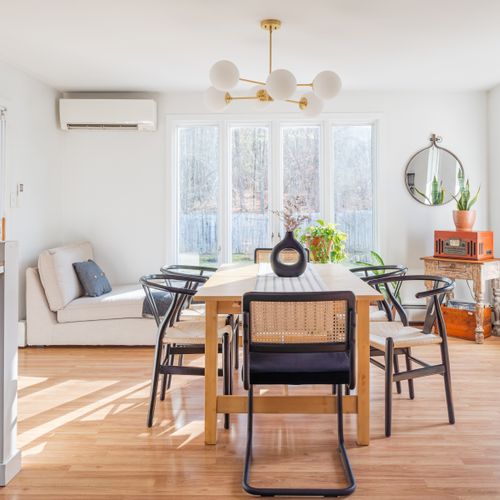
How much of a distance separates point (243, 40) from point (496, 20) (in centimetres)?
174

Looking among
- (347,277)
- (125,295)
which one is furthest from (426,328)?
(125,295)

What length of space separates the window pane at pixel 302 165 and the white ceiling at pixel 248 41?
69cm

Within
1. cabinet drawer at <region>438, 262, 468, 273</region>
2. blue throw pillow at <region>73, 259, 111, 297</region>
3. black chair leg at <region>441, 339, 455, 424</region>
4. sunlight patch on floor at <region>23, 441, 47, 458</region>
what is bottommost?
sunlight patch on floor at <region>23, 441, 47, 458</region>

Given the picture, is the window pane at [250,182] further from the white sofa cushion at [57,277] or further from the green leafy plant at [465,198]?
the green leafy plant at [465,198]

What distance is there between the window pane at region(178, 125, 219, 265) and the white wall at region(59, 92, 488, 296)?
0.70ft

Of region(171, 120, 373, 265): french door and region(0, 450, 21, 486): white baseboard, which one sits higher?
region(171, 120, 373, 265): french door

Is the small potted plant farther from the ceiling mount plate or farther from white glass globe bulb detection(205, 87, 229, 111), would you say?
white glass globe bulb detection(205, 87, 229, 111)

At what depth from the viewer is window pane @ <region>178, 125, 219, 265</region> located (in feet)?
17.9

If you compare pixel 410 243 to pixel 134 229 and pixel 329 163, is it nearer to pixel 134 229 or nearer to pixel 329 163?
pixel 329 163

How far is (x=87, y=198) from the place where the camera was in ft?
17.7

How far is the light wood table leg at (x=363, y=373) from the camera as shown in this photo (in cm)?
246

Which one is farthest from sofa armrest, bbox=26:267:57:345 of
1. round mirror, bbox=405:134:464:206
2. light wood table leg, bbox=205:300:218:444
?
round mirror, bbox=405:134:464:206

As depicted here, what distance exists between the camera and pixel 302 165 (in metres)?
5.44

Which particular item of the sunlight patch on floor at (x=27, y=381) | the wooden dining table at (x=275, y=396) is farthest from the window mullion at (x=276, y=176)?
the wooden dining table at (x=275, y=396)
